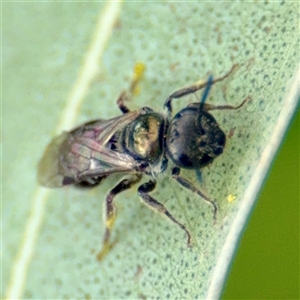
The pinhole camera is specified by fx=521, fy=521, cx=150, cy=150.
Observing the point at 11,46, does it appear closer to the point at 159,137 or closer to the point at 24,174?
the point at 24,174

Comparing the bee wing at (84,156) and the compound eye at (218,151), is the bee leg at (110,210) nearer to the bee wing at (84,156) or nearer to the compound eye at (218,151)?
the bee wing at (84,156)

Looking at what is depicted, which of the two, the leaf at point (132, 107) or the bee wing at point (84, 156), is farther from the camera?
the bee wing at point (84, 156)

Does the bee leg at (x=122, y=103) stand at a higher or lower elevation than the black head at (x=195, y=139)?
higher

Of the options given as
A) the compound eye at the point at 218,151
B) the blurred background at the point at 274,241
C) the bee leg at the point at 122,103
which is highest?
the bee leg at the point at 122,103

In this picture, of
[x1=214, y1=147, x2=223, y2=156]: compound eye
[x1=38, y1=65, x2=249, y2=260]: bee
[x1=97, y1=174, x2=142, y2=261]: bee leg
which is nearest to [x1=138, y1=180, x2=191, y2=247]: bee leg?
[x1=38, y1=65, x2=249, y2=260]: bee

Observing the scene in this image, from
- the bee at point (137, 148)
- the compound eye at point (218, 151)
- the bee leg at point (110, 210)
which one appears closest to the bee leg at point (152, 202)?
the bee at point (137, 148)

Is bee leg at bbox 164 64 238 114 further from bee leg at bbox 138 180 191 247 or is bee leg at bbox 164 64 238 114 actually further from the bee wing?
bee leg at bbox 138 180 191 247
